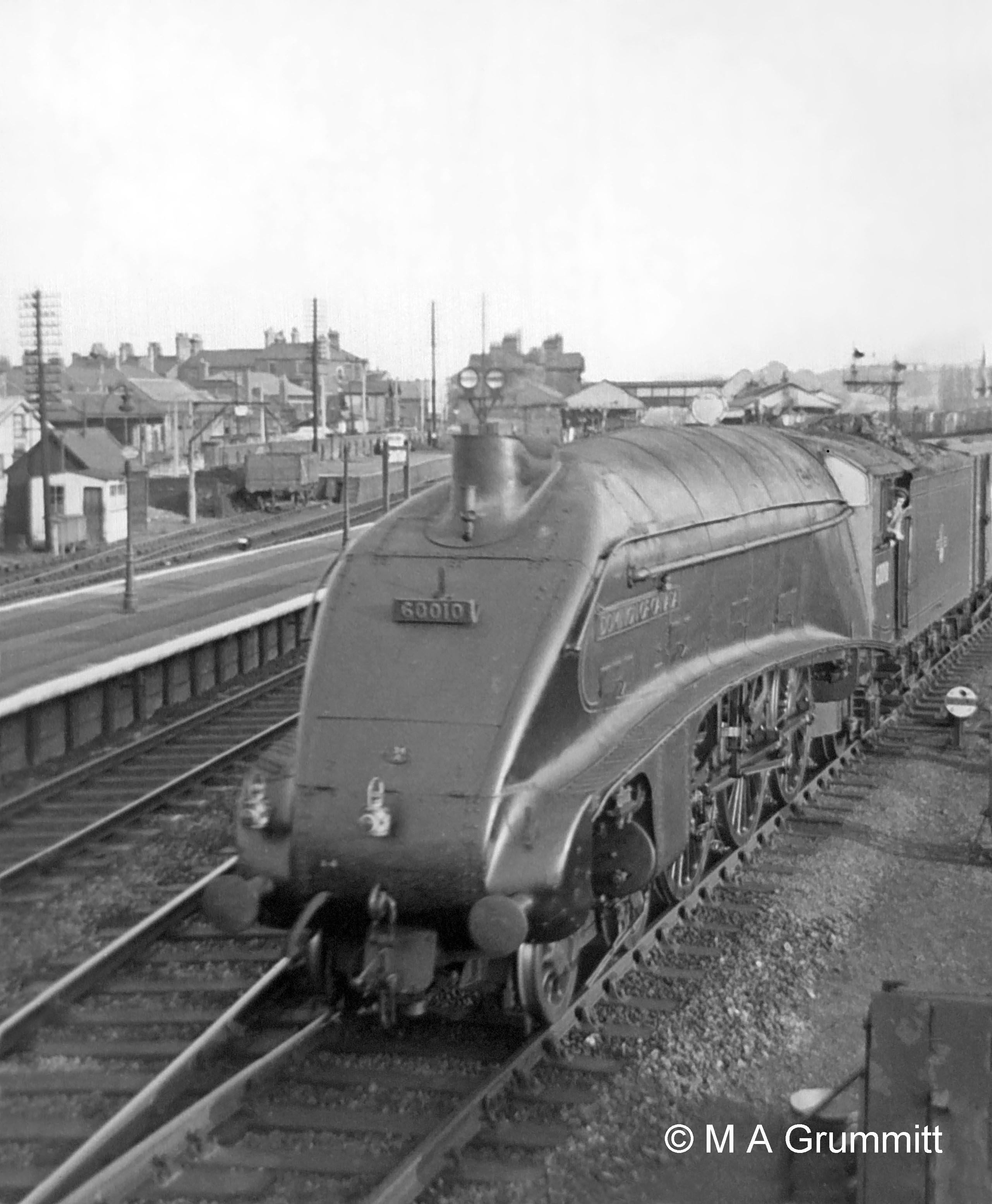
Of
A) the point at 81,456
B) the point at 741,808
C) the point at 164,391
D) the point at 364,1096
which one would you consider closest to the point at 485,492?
the point at 364,1096

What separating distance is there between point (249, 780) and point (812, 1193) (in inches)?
135

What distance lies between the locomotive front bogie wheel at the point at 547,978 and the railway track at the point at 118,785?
15.9 ft

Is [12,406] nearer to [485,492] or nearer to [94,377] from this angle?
[94,377]

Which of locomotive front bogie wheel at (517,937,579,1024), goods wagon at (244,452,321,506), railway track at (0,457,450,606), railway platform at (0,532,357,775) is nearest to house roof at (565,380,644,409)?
railway track at (0,457,450,606)

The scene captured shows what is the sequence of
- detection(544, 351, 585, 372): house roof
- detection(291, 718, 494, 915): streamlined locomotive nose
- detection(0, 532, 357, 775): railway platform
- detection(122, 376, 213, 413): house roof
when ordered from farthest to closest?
detection(122, 376, 213, 413): house roof → detection(544, 351, 585, 372): house roof → detection(0, 532, 357, 775): railway platform → detection(291, 718, 494, 915): streamlined locomotive nose

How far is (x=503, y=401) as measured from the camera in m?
9.91

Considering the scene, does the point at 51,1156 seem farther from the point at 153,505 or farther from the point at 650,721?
the point at 153,505

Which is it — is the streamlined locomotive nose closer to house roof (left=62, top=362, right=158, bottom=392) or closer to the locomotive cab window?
the locomotive cab window

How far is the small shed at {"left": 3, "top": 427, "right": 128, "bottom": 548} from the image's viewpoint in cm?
4075

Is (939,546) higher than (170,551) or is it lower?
higher

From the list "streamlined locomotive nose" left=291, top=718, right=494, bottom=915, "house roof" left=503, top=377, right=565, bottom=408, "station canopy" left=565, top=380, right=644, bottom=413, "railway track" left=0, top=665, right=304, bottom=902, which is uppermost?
"station canopy" left=565, top=380, right=644, bottom=413

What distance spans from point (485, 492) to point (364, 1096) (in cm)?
332

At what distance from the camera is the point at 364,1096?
706 cm

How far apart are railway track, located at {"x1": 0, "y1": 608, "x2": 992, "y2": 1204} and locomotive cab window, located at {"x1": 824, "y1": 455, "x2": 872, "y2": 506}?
5.25 m
